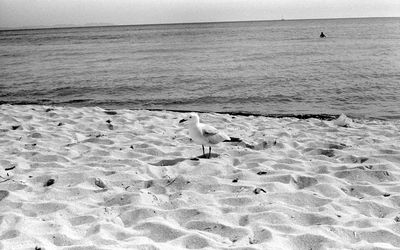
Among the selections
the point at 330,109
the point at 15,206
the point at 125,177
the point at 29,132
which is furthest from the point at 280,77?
→ the point at 15,206

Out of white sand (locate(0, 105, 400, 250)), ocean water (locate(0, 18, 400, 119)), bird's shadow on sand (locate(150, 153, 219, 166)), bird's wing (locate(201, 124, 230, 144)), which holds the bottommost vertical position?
ocean water (locate(0, 18, 400, 119))

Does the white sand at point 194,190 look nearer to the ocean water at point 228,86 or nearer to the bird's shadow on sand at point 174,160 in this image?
the bird's shadow on sand at point 174,160

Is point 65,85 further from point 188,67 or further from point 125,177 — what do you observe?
point 125,177

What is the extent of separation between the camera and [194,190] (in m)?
4.79

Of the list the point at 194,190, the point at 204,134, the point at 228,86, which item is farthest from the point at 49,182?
the point at 228,86

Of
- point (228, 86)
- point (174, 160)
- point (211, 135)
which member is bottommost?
point (228, 86)

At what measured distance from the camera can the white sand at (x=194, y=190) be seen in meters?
3.56

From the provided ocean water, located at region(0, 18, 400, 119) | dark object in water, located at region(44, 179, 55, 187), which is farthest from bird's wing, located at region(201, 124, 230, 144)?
ocean water, located at region(0, 18, 400, 119)

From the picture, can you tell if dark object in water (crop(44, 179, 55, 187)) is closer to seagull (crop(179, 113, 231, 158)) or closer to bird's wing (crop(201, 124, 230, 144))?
seagull (crop(179, 113, 231, 158))

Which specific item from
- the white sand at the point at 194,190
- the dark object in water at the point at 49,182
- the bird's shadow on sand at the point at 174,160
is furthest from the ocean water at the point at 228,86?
the dark object in water at the point at 49,182

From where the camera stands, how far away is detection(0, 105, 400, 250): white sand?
3.56 m

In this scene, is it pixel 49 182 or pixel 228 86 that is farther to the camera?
pixel 228 86

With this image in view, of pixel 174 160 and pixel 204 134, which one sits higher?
pixel 204 134

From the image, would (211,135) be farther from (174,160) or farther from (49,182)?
(49,182)
